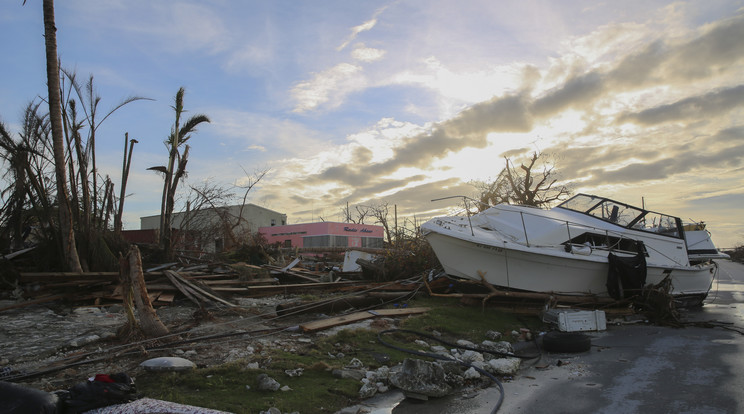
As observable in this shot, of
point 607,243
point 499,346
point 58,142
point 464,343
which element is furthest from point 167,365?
point 607,243

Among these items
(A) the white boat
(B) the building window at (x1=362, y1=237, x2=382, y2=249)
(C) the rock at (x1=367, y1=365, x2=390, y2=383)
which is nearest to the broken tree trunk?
(C) the rock at (x1=367, y1=365, x2=390, y2=383)

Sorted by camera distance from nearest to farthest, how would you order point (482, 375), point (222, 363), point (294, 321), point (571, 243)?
1. point (222, 363)
2. point (482, 375)
3. point (294, 321)
4. point (571, 243)

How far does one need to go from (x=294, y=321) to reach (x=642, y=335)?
6.80 metres

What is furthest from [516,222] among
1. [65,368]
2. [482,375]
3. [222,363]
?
[65,368]

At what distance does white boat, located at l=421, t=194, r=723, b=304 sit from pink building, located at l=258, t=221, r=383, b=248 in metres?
28.1

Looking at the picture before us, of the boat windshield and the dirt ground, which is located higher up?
the boat windshield

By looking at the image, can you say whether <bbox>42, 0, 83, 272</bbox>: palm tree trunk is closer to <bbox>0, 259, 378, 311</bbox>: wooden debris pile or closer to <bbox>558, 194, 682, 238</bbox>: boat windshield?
<bbox>0, 259, 378, 311</bbox>: wooden debris pile

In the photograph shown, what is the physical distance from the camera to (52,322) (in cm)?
693

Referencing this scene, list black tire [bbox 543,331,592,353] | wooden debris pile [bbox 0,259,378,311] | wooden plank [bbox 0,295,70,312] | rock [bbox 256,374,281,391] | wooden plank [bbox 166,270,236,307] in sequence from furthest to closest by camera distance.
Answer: wooden plank [bbox 166,270,236,307], wooden debris pile [bbox 0,259,378,311], wooden plank [bbox 0,295,70,312], black tire [bbox 543,331,592,353], rock [bbox 256,374,281,391]

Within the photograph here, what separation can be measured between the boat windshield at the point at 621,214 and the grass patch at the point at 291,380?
25.8 ft

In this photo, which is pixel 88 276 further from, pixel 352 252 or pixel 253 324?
pixel 352 252

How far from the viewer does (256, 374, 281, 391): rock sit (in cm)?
420

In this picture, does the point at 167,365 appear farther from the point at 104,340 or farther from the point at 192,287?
the point at 192,287

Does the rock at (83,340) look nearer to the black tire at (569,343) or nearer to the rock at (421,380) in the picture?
the rock at (421,380)
